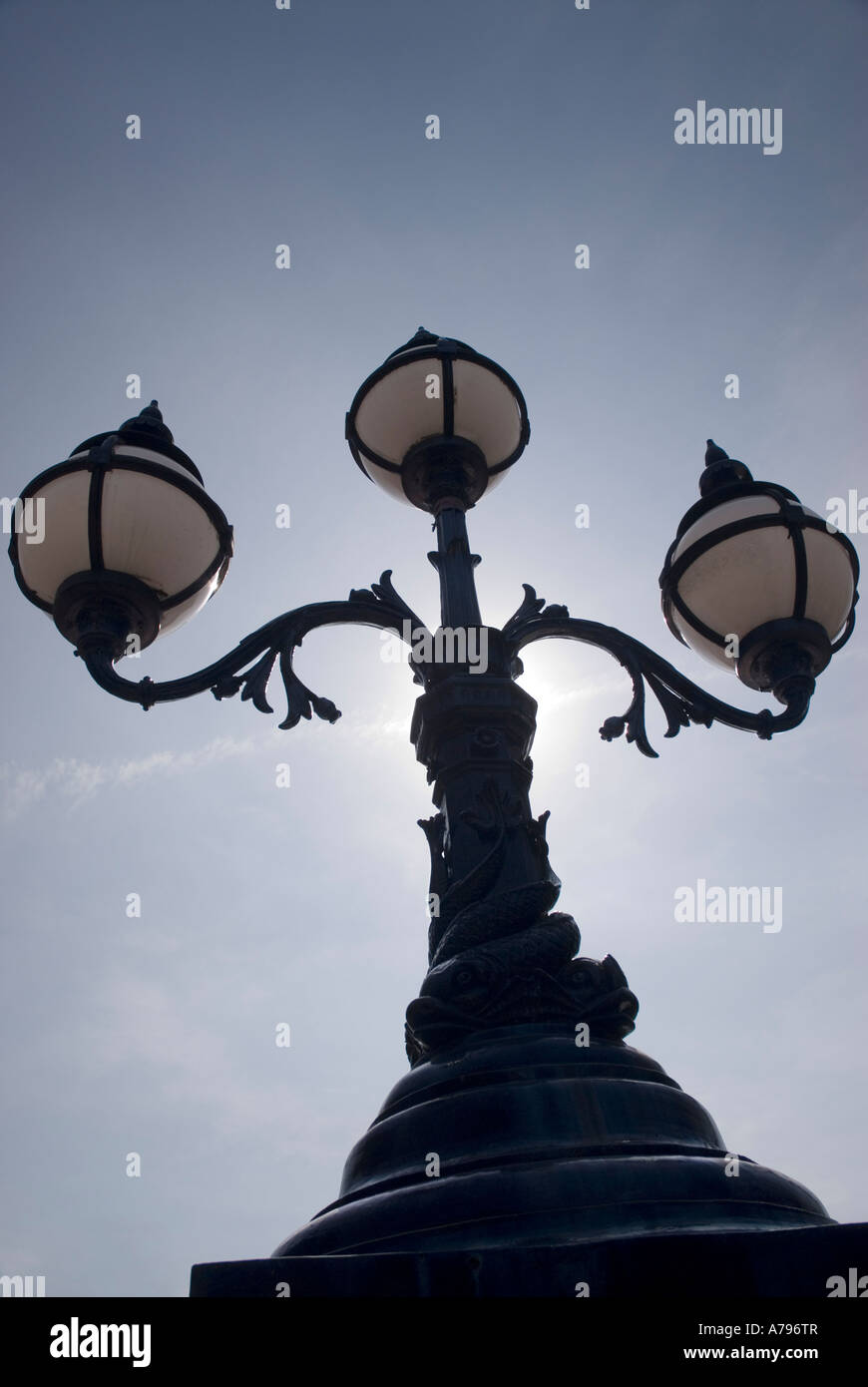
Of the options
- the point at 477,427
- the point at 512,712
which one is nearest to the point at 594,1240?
the point at 512,712

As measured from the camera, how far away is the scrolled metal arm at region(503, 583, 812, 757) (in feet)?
14.8

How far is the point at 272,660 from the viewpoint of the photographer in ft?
13.9

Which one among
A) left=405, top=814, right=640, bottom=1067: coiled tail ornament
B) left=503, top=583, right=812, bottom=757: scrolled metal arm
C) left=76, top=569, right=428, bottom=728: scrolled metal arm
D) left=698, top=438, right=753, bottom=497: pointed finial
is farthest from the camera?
left=698, top=438, right=753, bottom=497: pointed finial

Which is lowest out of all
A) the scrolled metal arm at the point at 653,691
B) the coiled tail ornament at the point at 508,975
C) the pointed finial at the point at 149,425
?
the coiled tail ornament at the point at 508,975

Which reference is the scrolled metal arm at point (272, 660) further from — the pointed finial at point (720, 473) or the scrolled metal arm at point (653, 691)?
the pointed finial at point (720, 473)

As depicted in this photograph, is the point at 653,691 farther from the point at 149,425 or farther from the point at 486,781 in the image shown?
the point at 149,425

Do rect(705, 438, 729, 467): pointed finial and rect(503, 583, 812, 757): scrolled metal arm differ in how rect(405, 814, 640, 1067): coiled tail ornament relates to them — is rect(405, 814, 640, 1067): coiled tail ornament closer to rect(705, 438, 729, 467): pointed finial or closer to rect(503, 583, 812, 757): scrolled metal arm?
rect(503, 583, 812, 757): scrolled metal arm

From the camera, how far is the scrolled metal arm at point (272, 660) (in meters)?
A: 4.07

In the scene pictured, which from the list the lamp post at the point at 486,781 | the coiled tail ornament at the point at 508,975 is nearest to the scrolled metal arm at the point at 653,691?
the lamp post at the point at 486,781

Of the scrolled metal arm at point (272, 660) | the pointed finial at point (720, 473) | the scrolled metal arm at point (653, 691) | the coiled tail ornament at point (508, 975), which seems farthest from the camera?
the pointed finial at point (720, 473)

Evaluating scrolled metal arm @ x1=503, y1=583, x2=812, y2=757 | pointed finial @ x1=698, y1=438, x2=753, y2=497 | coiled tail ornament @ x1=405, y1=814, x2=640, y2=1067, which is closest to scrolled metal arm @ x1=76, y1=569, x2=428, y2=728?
scrolled metal arm @ x1=503, y1=583, x2=812, y2=757

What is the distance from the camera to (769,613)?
461 cm

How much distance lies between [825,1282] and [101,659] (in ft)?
10.0

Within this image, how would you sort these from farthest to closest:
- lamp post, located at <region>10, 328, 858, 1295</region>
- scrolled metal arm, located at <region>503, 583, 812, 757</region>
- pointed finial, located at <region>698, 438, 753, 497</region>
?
pointed finial, located at <region>698, 438, 753, 497</region> < scrolled metal arm, located at <region>503, 583, 812, 757</region> < lamp post, located at <region>10, 328, 858, 1295</region>
